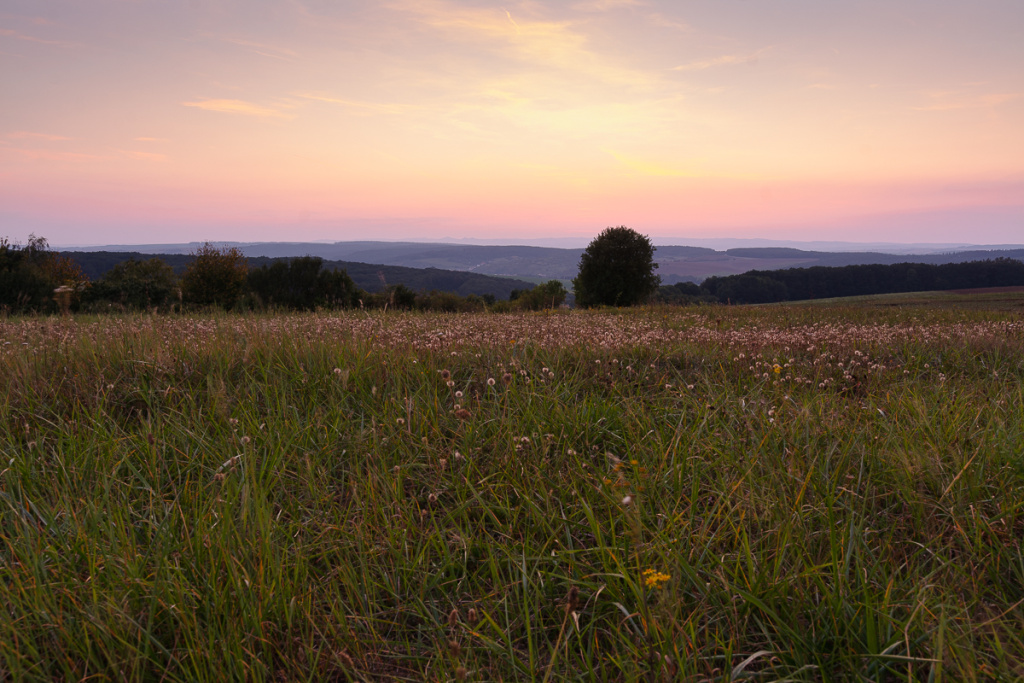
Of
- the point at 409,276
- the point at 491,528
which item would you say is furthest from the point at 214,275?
the point at 409,276

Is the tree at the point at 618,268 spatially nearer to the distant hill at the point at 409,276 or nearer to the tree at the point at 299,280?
the tree at the point at 299,280

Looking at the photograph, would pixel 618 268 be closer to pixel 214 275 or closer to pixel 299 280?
pixel 299 280

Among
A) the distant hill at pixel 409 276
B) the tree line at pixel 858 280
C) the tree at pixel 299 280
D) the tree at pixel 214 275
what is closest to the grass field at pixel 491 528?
the tree at pixel 299 280

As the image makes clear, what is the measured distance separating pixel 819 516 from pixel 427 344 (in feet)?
12.7

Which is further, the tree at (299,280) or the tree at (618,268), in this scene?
the tree at (299,280)

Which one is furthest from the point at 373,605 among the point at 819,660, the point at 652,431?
the point at 652,431

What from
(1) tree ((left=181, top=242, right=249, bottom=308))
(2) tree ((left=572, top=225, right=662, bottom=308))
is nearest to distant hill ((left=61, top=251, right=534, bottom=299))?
(1) tree ((left=181, top=242, right=249, bottom=308))

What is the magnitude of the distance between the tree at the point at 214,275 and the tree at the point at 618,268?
146 ft

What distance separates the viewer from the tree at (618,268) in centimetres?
4319

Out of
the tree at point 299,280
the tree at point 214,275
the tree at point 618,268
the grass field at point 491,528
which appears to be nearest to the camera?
the grass field at point 491,528

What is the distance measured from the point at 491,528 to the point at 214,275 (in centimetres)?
7470

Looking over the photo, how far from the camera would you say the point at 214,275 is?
66375 millimetres

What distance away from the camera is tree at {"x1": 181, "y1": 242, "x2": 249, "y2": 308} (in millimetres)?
64688

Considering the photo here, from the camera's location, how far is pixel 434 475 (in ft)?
9.76
